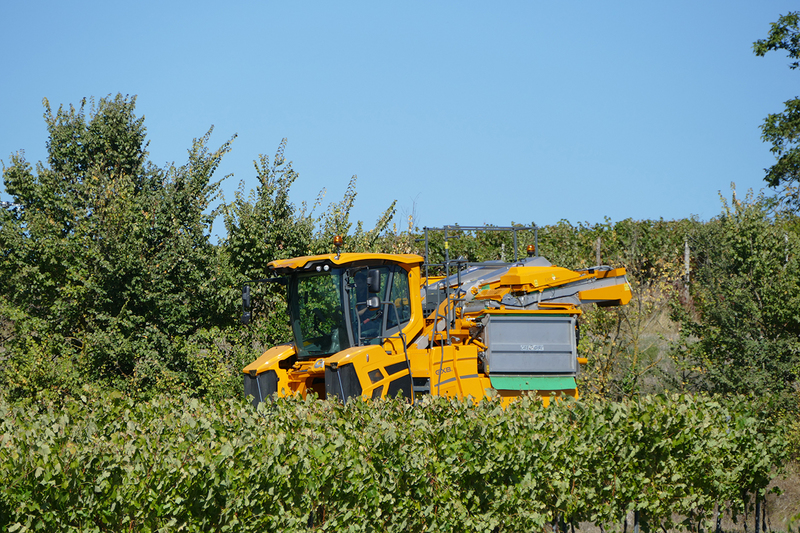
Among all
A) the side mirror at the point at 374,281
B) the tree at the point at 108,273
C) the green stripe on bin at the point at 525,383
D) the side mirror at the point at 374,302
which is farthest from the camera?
the tree at the point at 108,273

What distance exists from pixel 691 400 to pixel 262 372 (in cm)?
531

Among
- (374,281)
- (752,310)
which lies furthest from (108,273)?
(752,310)

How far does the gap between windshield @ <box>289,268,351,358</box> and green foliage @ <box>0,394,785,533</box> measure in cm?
225

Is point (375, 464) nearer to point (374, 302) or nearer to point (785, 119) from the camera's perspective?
point (374, 302)

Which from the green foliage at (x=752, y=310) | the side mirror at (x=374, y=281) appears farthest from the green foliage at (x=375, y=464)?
the green foliage at (x=752, y=310)

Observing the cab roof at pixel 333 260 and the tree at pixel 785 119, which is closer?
the cab roof at pixel 333 260

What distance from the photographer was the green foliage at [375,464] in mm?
4895

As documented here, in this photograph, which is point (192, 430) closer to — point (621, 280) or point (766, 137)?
point (621, 280)

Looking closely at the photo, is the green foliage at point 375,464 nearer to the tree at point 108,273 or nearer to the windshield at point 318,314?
the windshield at point 318,314

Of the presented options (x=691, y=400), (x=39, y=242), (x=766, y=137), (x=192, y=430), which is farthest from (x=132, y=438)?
(x=766, y=137)

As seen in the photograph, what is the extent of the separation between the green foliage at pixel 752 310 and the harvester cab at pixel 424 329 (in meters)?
3.04

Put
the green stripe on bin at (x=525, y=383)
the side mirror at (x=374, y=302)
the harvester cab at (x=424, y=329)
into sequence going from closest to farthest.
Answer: the side mirror at (x=374, y=302), the harvester cab at (x=424, y=329), the green stripe on bin at (x=525, y=383)

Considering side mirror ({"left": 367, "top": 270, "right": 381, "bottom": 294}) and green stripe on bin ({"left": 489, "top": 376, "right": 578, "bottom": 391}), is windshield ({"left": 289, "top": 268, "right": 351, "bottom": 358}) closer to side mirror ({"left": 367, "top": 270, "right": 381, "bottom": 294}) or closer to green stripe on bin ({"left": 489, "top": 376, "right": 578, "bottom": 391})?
side mirror ({"left": 367, "top": 270, "right": 381, "bottom": 294})

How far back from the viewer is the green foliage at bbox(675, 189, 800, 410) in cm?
1217
